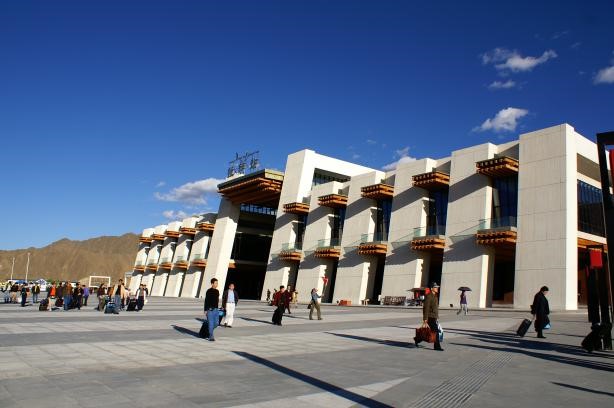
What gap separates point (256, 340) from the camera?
13188 millimetres

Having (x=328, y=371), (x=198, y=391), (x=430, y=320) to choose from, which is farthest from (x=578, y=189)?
(x=198, y=391)

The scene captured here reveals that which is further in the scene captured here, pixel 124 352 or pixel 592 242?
pixel 592 242

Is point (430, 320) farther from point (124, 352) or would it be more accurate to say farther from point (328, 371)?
point (124, 352)

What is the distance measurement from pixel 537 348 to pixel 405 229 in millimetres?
28260

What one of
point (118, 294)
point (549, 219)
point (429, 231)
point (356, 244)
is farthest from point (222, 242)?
point (549, 219)

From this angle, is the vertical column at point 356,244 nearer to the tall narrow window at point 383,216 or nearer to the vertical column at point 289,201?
the tall narrow window at point 383,216

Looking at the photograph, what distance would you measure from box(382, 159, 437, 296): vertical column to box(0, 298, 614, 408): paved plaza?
24997mm

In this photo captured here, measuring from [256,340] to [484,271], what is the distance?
83.3ft

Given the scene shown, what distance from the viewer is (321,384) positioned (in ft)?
24.5

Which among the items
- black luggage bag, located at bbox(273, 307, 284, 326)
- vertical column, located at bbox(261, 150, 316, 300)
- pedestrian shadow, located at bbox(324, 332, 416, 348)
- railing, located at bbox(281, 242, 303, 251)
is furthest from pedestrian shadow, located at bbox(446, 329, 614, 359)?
vertical column, located at bbox(261, 150, 316, 300)

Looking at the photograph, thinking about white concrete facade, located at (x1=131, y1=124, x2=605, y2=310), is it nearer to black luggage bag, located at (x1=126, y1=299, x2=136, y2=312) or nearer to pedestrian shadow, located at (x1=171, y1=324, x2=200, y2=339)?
black luggage bag, located at (x1=126, y1=299, x2=136, y2=312)

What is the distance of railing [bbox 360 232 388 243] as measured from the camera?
4312 centimetres

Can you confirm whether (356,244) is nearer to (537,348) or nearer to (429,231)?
(429,231)

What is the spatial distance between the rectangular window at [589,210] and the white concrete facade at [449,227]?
0.81m
